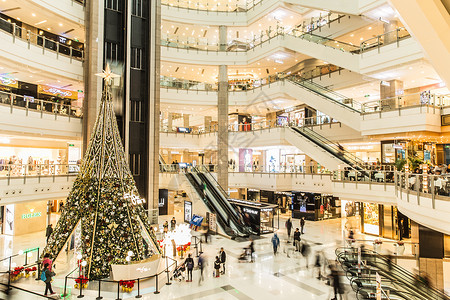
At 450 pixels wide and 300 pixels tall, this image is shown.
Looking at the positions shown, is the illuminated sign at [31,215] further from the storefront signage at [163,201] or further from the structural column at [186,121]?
the structural column at [186,121]

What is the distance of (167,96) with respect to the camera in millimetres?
23016

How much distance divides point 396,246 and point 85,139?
15450 millimetres

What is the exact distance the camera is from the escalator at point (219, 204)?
632 inches

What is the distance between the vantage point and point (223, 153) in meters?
23.2

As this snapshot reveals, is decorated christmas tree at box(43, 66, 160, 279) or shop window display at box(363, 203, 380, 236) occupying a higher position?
decorated christmas tree at box(43, 66, 160, 279)

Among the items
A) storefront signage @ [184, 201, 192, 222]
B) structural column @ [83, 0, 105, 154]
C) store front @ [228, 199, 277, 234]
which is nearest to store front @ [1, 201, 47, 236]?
structural column @ [83, 0, 105, 154]

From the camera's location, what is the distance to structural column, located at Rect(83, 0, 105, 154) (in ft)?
52.3

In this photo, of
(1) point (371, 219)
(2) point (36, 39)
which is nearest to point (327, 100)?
(1) point (371, 219)

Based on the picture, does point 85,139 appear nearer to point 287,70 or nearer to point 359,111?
point 359,111

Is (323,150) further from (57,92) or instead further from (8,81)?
(8,81)

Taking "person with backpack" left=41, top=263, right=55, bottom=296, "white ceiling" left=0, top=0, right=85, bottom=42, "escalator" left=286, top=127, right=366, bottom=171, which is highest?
"white ceiling" left=0, top=0, right=85, bottom=42

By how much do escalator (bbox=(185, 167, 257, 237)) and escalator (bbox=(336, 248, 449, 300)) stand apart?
5727 millimetres

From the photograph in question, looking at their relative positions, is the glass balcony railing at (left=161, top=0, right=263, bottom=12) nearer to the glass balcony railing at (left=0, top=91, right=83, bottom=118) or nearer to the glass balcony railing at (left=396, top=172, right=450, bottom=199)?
the glass balcony railing at (left=0, top=91, right=83, bottom=118)

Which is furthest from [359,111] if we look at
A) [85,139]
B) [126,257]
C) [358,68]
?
[85,139]
